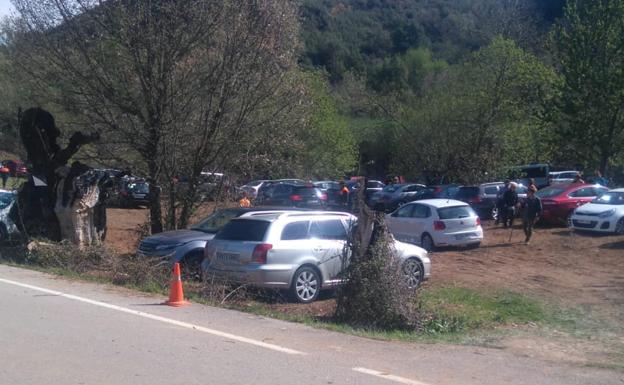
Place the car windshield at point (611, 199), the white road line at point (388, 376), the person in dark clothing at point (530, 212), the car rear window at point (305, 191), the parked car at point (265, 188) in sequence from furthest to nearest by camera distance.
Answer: the parked car at point (265, 188) < the car rear window at point (305, 191) < the car windshield at point (611, 199) < the person in dark clothing at point (530, 212) < the white road line at point (388, 376)

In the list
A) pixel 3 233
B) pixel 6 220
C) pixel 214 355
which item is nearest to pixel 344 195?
pixel 6 220

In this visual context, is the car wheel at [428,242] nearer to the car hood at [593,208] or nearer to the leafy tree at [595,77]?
the car hood at [593,208]

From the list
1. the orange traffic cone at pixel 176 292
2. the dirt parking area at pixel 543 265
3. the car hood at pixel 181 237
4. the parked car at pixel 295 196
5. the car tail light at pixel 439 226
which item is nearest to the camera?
the orange traffic cone at pixel 176 292

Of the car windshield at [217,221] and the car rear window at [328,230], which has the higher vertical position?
the car windshield at [217,221]

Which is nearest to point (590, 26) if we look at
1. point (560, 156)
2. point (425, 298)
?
point (560, 156)

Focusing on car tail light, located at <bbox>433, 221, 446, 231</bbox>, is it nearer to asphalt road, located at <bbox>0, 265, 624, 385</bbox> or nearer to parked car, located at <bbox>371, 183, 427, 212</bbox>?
asphalt road, located at <bbox>0, 265, 624, 385</bbox>

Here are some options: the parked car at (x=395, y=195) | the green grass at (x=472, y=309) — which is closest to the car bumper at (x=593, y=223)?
the green grass at (x=472, y=309)

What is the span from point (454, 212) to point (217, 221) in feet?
24.7

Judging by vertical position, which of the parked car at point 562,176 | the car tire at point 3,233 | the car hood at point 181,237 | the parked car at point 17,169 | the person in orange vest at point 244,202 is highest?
the parked car at point 17,169

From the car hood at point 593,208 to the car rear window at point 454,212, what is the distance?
15.7ft

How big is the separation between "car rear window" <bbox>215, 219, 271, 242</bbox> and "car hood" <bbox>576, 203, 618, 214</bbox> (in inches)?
558

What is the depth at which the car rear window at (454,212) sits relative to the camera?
69.8ft

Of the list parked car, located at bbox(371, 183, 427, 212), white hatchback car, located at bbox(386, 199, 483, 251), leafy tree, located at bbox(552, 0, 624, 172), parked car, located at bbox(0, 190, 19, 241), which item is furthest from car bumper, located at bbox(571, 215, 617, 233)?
parked car, located at bbox(0, 190, 19, 241)

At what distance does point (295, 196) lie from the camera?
1161 inches
